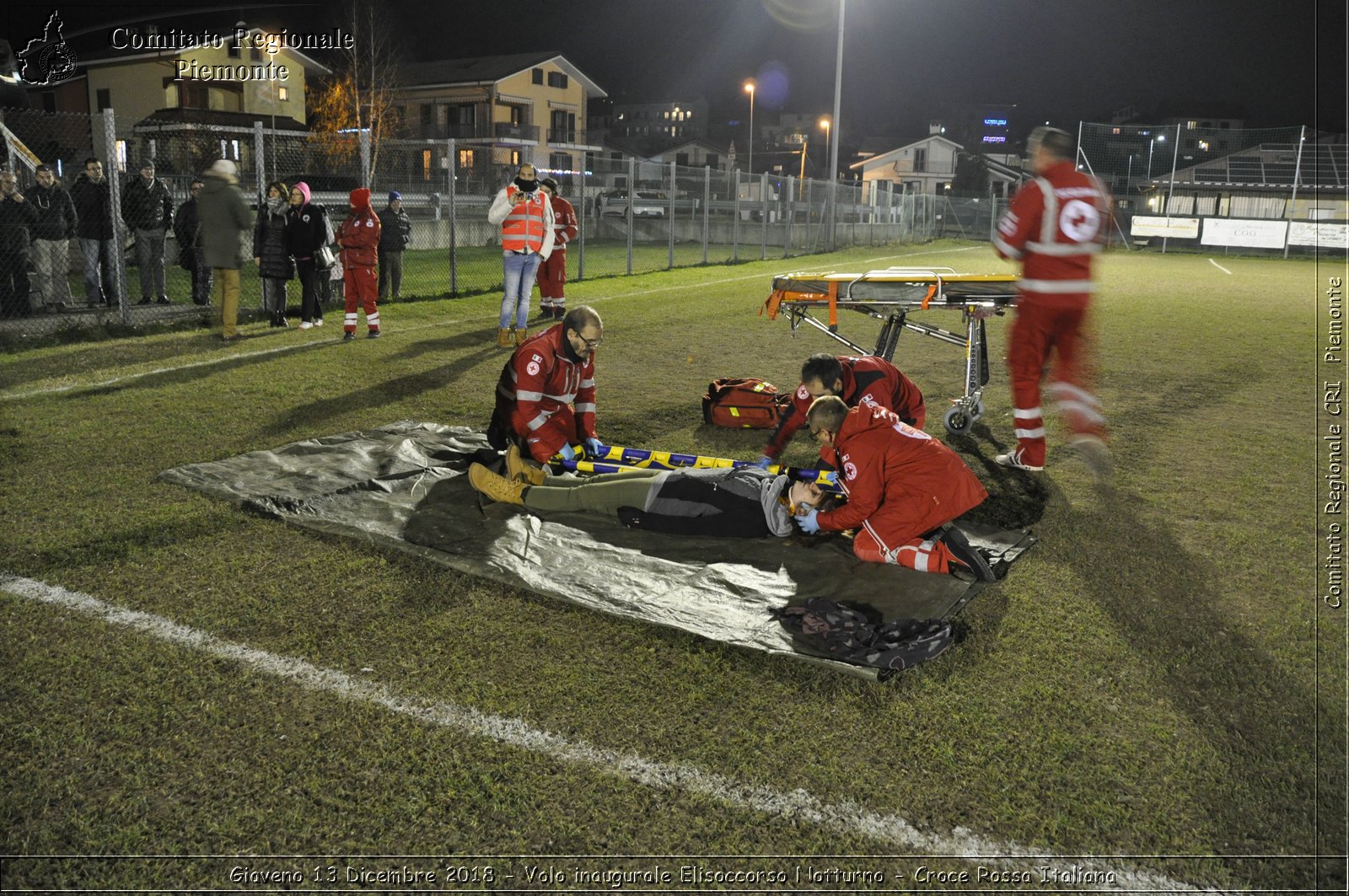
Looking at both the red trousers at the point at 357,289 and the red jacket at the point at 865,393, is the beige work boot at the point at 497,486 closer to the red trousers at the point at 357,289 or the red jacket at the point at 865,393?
the red jacket at the point at 865,393

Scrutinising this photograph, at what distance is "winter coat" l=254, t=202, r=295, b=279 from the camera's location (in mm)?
12117

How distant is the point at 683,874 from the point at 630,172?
18.1m

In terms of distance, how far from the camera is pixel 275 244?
479 inches

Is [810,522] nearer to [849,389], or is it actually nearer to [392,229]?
[849,389]

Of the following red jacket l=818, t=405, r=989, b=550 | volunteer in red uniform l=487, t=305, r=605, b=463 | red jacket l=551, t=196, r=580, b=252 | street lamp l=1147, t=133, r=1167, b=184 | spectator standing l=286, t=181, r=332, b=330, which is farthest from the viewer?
street lamp l=1147, t=133, r=1167, b=184

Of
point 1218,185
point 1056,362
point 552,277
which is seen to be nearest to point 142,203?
point 552,277

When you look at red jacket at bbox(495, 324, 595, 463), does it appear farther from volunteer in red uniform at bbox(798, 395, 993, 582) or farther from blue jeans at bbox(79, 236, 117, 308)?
blue jeans at bbox(79, 236, 117, 308)

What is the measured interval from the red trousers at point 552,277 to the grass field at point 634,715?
293 inches

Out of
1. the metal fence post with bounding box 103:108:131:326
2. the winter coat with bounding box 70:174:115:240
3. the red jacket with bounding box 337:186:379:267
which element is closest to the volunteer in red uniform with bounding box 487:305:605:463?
the red jacket with bounding box 337:186:379:267

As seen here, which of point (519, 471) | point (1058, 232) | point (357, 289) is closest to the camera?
point (519, 471)

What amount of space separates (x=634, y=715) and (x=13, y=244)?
39.4ft

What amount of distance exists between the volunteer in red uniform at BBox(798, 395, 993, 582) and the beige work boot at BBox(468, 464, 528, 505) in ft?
6.27

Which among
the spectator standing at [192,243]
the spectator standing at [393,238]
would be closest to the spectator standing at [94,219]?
the spectator standing at [192,243]

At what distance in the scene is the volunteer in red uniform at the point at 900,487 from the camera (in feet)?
15.9
